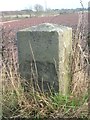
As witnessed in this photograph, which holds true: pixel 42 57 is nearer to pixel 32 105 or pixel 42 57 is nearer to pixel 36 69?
pixel 36 69

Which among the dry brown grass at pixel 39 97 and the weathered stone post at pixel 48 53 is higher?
the weathered stone post at pixel 48 53

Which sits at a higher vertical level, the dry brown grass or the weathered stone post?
the weathered stone post

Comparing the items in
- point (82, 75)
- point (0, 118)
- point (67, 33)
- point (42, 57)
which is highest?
point (67, 33)

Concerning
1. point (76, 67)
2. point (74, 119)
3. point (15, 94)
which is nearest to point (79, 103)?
point (74, 119)

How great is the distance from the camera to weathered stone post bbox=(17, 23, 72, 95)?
412cm

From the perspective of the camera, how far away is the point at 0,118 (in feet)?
14.0

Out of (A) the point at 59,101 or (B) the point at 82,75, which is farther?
(B) the point at 82,75

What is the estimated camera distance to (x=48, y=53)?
415 cm

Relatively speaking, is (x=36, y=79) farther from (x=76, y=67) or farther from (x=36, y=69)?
(x=76, y=67)

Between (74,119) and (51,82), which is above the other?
(51,82)

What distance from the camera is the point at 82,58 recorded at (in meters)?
4.66

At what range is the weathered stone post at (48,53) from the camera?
4121 mm

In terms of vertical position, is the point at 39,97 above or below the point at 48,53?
below

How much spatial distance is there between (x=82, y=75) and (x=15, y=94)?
967 millimetres
